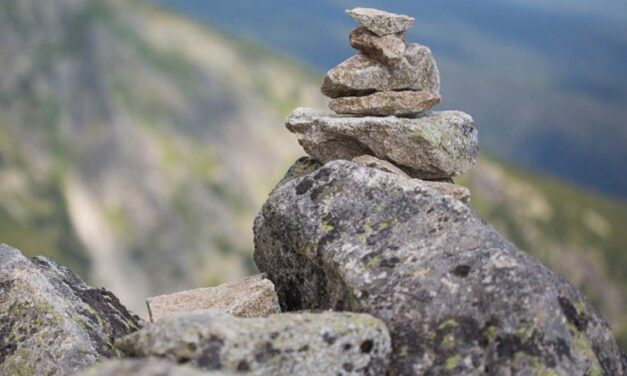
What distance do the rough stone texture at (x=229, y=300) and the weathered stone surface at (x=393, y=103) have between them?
6.69m

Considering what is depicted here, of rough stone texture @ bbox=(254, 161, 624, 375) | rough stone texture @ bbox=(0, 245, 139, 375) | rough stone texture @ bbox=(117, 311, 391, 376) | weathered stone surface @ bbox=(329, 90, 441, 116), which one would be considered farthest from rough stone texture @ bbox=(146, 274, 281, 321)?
weathered stone surface @ bbox=(329, 90, 441, 116)

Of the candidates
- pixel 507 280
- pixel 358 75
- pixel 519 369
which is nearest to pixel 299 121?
pixel 358 75

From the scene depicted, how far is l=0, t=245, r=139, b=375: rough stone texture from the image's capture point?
18.5 metres

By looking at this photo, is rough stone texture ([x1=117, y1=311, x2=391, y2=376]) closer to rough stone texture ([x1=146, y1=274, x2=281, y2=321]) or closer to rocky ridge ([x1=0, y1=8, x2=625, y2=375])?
rocky ridge ([x1=0, y1=8, x2=625, y2=375])

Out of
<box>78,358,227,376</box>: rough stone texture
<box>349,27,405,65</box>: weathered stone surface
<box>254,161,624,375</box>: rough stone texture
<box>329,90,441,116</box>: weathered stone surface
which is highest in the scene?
<box>349,27,405,65</box>: weathered stone surface

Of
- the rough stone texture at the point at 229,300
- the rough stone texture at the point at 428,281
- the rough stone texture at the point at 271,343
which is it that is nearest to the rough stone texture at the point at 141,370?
the rough stone texture at the point at 271,343

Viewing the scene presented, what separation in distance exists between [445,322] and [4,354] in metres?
9.41

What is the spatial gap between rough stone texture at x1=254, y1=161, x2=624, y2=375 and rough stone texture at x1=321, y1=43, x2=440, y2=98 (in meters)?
6.44

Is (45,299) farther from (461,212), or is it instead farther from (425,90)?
(425,90)

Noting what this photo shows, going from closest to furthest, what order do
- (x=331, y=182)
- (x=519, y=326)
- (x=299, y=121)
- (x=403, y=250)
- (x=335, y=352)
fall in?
1. (x=335, y=352)
2. (x=519, y=326)
3. (x=403, y=250)
4. (x=331, y=182)
5. (x=299, y=121)

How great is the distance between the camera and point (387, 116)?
26.5 metres

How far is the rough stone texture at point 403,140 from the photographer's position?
2520 cm

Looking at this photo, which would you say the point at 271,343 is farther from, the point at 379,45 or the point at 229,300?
the point at 379,45

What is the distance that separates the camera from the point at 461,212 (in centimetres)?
1897
